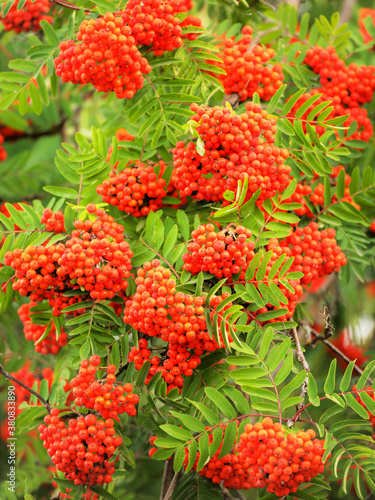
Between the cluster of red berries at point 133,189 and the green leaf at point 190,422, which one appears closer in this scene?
the green leaf at point 190,422

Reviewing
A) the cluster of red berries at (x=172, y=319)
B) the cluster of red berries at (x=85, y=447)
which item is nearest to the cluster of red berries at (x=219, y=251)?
the cluster of red berries at (x=172, y=319)

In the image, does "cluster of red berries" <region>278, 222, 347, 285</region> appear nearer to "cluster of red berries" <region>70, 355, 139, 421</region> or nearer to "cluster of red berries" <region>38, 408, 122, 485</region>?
"cluster of red berries" <region>70, 355, 139, 421</region>

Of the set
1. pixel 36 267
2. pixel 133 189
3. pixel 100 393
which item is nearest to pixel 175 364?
pixel 100 393

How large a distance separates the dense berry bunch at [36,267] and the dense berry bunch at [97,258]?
0.04m

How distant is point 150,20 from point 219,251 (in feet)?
3.30

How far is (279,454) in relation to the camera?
1679 millimetres

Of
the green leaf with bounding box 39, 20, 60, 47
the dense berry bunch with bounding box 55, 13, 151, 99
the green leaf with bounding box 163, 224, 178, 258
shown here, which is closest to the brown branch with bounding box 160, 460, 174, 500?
the green leaf with bounding box 163, 224, 178, 258

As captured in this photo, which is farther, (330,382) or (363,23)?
(363,23)

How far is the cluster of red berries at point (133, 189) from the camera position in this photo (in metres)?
2.22

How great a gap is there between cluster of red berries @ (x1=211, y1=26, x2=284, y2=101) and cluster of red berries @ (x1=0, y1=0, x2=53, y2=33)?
4.16 ft

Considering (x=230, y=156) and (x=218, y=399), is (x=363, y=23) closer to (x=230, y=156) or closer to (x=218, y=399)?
(x=230, y=156)

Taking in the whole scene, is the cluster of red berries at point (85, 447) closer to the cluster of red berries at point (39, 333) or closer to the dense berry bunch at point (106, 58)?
the cluster of red berries at point (39, 333)

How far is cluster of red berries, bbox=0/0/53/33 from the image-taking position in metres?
3.07

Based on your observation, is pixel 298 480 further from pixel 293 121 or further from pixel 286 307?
pixel 293 121
